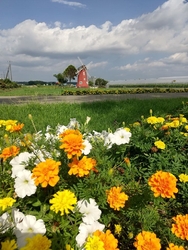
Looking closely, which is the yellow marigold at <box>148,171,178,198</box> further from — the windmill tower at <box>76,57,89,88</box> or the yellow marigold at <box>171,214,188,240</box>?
the windmill tower at <box>76,57,89,88</box>

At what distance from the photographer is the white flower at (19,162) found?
1.21 m

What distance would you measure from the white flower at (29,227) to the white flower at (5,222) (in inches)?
1.5

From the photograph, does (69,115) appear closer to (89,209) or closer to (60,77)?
(89,209)

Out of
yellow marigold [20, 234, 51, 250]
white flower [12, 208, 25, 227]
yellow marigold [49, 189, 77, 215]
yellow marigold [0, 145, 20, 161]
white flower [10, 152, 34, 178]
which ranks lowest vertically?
white flower [12, 208, 25, 227]

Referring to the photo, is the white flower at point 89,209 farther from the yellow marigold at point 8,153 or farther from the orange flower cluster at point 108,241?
the yellow marigold at point 8,153

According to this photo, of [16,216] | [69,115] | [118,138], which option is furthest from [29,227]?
[69,115]

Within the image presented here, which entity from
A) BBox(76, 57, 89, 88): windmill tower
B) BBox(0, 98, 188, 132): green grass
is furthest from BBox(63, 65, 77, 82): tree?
BBox(0, 98, 188, 132): green grass

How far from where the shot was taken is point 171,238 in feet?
4.22

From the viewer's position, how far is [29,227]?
0.99 metres

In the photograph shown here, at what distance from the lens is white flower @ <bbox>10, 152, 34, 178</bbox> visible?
1.21 meters

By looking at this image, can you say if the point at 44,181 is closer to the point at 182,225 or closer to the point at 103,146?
the point at 103,146

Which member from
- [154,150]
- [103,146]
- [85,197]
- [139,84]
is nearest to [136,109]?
[154,150]

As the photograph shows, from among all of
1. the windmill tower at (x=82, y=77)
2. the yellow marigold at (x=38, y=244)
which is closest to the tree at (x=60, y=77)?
the windmill tower at (x=82, y=77)

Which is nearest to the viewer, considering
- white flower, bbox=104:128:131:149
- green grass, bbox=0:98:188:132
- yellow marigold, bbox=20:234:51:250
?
yellow marigold, bbox=20:234:51:250
